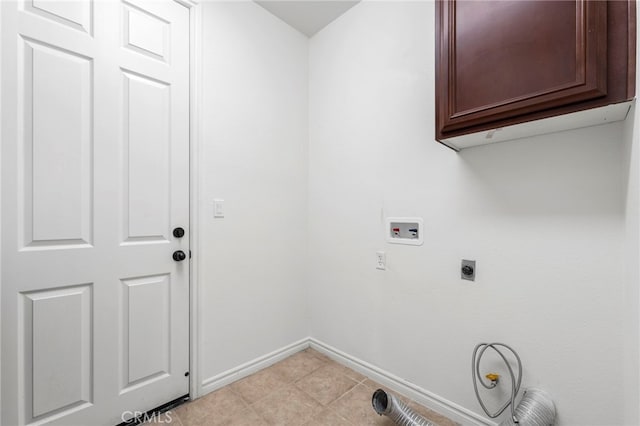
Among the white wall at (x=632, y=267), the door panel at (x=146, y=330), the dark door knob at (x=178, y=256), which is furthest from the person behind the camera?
the dark door knob at (x=178, y=256)

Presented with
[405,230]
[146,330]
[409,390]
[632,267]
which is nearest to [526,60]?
[632,267]

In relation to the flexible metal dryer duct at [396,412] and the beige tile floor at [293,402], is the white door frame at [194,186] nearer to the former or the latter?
the beige tile floor at [293,402]

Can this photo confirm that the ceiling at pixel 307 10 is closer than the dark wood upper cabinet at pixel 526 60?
No

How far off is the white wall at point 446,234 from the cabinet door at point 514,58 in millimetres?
332

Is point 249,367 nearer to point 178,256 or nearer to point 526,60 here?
point 178,256

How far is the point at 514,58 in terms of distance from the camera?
3.37ft

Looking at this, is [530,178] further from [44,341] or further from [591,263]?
[44,341]

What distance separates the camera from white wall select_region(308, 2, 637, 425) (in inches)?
43.7

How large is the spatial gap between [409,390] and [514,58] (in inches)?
70.7

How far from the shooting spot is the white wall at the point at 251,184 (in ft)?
5.71

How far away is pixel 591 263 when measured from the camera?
1.12 metres

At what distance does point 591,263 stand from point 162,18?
2.45 metres

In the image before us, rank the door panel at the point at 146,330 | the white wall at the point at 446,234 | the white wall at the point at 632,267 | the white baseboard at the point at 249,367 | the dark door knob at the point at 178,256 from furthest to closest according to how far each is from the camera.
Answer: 1. the white baseboard at the point at 249,367
2. the dark door knob at the point at 178,256
3. the door panel at the point at 146,330
4. the white wall at the point at 446,234
5. the white wall at the point at 632,267

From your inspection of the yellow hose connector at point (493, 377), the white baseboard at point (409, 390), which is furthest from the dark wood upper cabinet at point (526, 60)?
the white baseboard at point (409, 390)
